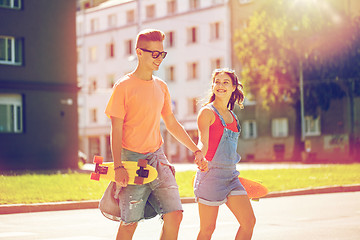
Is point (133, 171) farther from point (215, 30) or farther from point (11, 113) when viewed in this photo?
point (215, 30)

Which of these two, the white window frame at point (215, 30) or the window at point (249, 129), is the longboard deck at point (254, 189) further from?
the white window frame at point (215, 30)

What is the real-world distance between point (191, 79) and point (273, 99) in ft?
50.0

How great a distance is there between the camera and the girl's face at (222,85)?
674 cm

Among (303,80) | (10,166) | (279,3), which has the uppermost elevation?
(279,3)

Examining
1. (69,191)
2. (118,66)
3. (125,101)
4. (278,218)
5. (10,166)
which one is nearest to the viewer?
(125,101)

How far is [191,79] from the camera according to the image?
62156 mm

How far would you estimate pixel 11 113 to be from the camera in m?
32.7

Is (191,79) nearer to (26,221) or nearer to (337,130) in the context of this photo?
(337,130)

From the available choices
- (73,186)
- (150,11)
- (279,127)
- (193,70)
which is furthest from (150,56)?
(150,11)

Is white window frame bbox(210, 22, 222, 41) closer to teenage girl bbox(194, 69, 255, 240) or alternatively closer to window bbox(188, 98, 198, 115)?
window bbox(188, 98, 198, 115)

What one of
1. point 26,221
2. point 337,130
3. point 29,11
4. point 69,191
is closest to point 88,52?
point 337,130

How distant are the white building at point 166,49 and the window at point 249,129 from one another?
4.00m

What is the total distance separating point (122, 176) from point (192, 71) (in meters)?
56.8

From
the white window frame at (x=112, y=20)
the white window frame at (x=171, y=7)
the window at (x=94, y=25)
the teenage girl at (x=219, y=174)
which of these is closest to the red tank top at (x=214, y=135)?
the teenage girl at (x=219, y=174)
